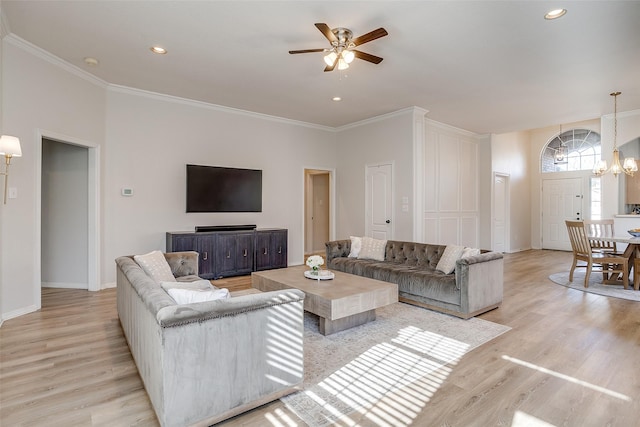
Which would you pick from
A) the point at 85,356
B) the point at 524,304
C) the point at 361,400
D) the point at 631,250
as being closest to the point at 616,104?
the point at 631,250

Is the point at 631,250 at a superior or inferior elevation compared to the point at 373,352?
superior

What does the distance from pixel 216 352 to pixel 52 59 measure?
438 centimetres

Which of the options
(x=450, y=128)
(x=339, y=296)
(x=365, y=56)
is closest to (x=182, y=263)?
(x=339, y=296)

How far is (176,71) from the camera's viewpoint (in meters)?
4.41

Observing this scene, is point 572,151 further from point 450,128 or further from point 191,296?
point 191,296

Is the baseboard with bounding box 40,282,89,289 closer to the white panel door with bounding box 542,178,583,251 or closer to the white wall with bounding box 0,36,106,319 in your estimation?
the white wall with bounding box 0,36,106,319

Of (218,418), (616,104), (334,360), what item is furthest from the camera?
(616,104)

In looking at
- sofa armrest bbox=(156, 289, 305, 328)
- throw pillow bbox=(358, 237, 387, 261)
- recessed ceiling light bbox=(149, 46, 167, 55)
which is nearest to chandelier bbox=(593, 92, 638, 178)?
throw pillow bbox=(358, 237, 387, 261)

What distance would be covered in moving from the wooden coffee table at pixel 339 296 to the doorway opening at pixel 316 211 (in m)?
5.14

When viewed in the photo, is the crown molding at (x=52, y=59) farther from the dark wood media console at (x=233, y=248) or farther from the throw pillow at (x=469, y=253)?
the throw pillow at (x=469, y=253)

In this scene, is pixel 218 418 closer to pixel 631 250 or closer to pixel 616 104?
pixel 631 250

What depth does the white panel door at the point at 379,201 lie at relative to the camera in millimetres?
6571

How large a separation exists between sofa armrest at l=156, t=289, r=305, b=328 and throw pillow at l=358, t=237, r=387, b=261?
3002mm

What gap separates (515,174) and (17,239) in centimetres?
1034
